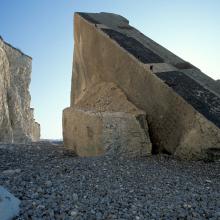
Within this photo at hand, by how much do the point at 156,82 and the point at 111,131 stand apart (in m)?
0.81

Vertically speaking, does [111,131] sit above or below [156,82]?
below

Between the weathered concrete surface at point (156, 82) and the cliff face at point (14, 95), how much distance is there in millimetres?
12430

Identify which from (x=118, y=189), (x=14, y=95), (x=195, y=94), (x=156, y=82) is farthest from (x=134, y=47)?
(x=14, y=95)

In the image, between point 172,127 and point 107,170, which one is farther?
point 172,127

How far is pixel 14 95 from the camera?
814 inches

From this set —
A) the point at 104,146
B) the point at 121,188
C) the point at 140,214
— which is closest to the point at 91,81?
the point at 104,146

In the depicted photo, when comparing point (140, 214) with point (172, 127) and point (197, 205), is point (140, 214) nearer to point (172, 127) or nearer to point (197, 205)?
point (197, 205)

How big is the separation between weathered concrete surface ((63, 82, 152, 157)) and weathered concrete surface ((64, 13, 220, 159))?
15cm

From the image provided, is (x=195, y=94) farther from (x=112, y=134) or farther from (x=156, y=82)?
(x=112, y=134)

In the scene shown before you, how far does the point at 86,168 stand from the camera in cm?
396

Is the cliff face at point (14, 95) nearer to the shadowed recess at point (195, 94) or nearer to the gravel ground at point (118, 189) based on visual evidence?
the shadowed recess at point (195, 94)

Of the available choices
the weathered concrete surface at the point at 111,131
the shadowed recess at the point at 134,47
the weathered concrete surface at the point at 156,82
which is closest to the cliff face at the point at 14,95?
the weathered concrete surface at the point at 156,82

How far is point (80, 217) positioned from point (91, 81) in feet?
13.9

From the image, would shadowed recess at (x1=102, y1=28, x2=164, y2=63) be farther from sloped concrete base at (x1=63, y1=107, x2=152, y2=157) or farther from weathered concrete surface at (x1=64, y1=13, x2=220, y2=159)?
sloped concrete base at (x1=63, y1=107, x2=152, y2=157)
